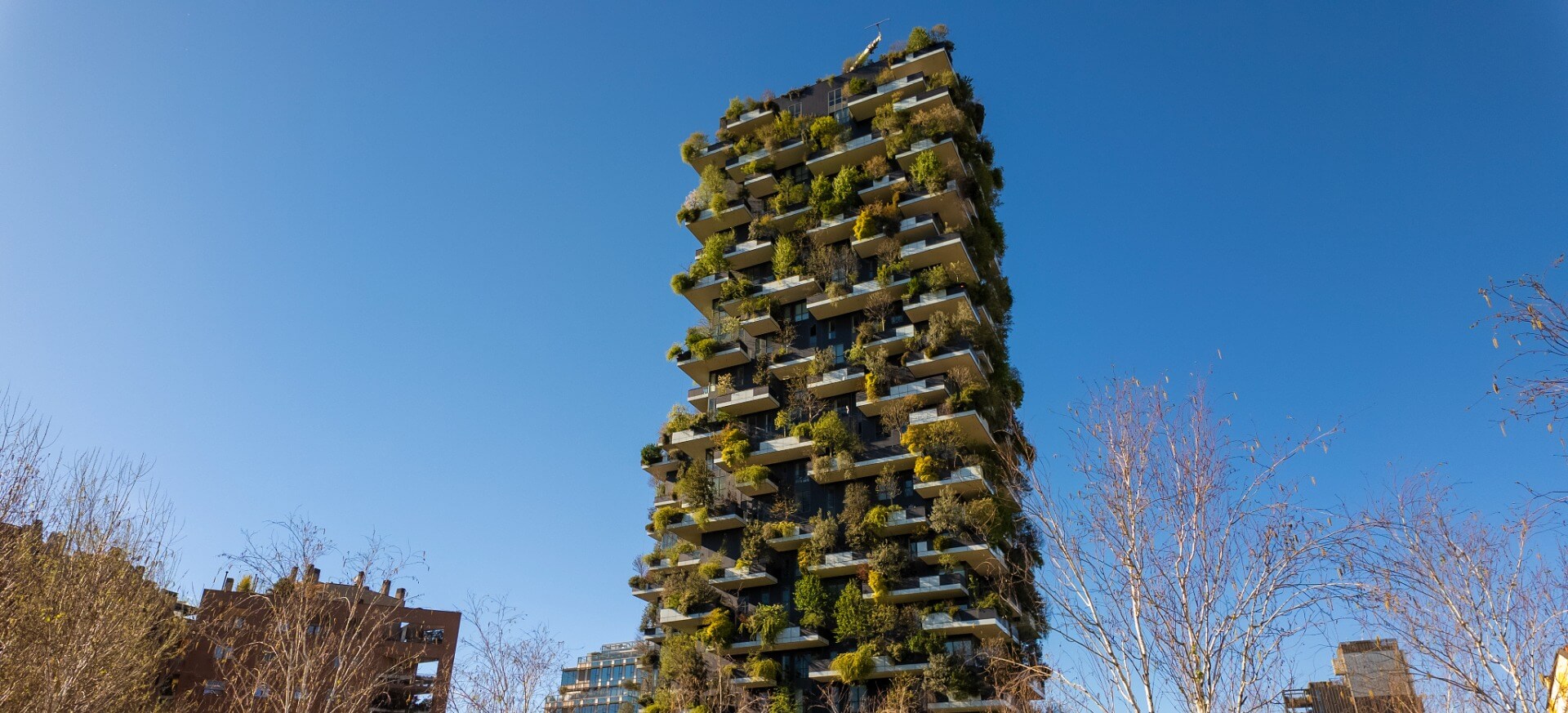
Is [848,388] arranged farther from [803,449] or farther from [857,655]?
[857,655]

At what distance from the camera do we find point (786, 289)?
45312mm

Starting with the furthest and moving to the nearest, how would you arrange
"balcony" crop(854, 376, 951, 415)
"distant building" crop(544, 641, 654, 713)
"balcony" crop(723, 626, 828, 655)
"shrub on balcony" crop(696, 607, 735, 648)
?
"distant building" crop(544, 641, 654, 713), "balcony" crop(854, 376, 951, 415), "shrub on balcony" crop(696, 607, 735, 648), "balcony" crop(723, 626, 828, 655)

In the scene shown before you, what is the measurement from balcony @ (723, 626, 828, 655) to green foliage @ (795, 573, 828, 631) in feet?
1.19

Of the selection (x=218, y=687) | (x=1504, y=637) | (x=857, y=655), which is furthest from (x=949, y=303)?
(x=218, y=687)

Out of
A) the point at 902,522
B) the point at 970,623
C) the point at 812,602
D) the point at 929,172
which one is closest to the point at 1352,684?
the point at 970,623

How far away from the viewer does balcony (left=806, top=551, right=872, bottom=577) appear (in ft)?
127

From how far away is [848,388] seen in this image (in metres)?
42.6

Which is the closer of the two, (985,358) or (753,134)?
(985,358)

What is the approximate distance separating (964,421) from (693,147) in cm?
2081

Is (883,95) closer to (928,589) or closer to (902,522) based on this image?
(902,522)

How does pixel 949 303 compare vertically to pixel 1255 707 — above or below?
above

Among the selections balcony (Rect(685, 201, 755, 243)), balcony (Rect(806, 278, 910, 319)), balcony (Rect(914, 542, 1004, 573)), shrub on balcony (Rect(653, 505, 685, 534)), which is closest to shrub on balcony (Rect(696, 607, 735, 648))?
shrub on balcony (Rect(653, 505, 685, 534))

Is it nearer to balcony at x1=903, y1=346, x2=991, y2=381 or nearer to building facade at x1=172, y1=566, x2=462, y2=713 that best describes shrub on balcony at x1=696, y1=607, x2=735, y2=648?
building facade at x1=172, y1=566, x2=462, y2=713

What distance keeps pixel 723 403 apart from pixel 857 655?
12.9m
